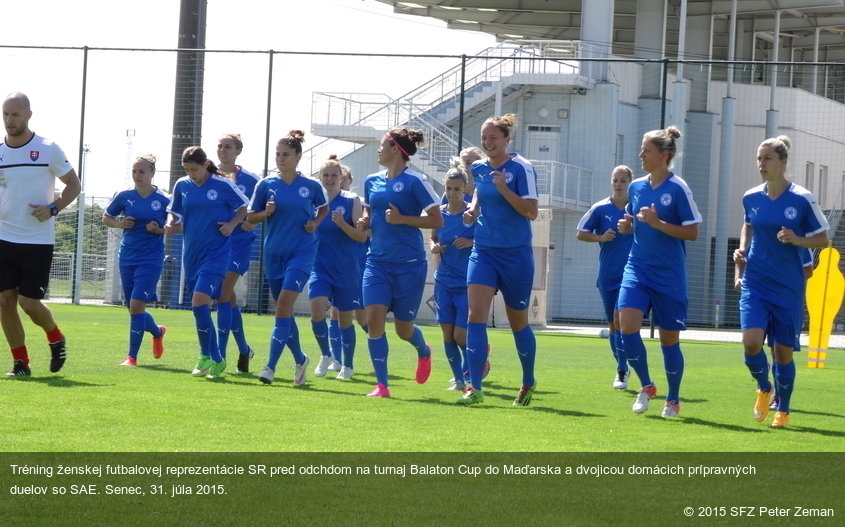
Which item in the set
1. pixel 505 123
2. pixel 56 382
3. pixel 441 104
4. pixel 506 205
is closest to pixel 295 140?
pixel 505 123

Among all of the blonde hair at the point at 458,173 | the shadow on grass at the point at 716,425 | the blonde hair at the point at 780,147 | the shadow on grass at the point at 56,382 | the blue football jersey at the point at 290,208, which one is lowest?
the shadow on grass at the point at 56,382

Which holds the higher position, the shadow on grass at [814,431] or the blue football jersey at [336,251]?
the blue football jersey at [336,251]

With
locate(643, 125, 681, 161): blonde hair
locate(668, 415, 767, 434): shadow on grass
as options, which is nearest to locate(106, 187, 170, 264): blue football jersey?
locate(643, 125, 681, 161): blonde hair

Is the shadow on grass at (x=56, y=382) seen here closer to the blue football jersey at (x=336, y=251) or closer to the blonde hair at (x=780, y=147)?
the blue football jersey at (x=336, y=251)

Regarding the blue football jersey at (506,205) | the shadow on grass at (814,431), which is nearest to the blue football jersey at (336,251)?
the blue football jersey at (506,205)

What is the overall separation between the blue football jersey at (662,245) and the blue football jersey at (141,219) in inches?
219

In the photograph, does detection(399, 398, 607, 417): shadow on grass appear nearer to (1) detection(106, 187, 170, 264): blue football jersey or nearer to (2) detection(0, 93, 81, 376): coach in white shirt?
(2) detection(0, 93, 81, 376): coach in white shirt

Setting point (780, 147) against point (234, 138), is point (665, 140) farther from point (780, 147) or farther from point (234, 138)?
point (234, 138)

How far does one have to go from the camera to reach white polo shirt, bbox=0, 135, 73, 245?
992 cm

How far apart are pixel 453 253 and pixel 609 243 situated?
5.40ft

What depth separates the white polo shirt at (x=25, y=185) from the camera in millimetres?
9922

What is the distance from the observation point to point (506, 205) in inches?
361

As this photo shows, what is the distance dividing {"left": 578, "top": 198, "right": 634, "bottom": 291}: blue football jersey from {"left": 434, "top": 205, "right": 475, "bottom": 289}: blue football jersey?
1146 millimetres
